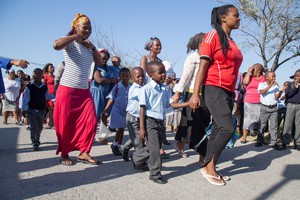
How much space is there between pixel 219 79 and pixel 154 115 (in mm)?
947

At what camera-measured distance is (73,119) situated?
427cm

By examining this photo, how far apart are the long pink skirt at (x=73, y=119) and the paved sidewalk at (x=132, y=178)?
13.4 inches

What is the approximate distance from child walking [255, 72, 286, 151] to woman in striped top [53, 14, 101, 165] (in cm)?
418

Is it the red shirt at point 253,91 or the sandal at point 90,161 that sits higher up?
the red shirt at point 253,91

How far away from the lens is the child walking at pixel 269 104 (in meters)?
6.62

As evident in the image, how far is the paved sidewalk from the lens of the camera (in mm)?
3039

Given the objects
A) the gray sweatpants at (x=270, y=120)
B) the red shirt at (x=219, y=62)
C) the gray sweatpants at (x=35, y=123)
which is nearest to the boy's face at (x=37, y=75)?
the gray sweatpants at (x=35, y=123)

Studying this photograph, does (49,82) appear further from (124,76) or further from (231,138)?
(231,138)

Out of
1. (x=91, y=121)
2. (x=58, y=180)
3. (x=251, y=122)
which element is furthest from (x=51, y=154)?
(x=251, y=122)

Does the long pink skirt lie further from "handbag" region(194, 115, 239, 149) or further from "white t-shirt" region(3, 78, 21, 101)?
"white t-shirt" region(3, 78, 21, 101)

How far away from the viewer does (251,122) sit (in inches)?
280

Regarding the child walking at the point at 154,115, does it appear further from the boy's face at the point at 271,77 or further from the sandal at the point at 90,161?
the boy's face at the point at 271,77

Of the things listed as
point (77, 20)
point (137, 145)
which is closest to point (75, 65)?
point (77, 20)

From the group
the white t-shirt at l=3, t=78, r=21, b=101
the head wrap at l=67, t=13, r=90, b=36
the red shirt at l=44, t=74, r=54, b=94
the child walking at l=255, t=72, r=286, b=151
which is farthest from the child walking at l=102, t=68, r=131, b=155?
the white t-shirt at l=3, t=78, r=21, b=101
